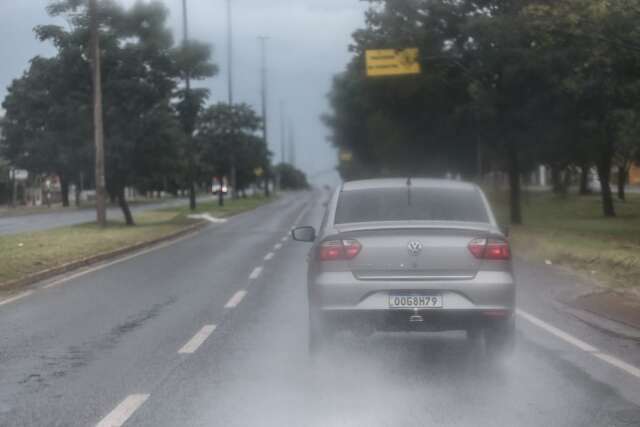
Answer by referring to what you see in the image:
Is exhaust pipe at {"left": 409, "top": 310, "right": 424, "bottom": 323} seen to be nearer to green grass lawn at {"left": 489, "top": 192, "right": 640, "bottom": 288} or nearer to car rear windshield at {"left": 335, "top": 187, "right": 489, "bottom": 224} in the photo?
car rear windshield at {"left": 335, "top": 187, "right": 489, "bottom": 224}

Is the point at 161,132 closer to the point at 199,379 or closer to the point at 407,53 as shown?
the point at 407,53

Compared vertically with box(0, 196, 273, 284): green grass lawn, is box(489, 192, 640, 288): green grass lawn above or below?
below

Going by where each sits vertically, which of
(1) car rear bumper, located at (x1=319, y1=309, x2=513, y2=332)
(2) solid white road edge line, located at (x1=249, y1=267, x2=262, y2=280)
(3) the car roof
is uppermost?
(3) the car roof

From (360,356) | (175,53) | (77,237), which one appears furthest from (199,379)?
(175,53)

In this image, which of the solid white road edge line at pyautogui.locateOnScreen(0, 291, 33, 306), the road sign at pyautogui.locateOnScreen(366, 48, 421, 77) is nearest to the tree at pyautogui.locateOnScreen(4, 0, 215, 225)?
the road sign at pyautogui.locateOnScreen(366, 48, 421, 77)

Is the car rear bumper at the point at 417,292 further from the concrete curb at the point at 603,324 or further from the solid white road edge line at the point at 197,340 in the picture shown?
the concrete curb at the point at 603,324

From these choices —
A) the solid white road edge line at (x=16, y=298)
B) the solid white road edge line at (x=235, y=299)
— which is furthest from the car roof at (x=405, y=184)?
the solid white road edge line at (x=16, y=298)

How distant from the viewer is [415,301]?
27.6ft

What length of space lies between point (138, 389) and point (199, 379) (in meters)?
0.58

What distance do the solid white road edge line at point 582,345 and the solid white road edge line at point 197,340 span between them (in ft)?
12.0

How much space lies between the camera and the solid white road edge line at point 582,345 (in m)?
8.53

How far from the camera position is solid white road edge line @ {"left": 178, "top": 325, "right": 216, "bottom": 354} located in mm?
9625

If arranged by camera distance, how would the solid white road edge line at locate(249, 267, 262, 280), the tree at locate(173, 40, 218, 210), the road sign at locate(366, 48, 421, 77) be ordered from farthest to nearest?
the tree at locate(173, 40, 218, 210) → the road sign at locate(366, 48, 421, 77) → the solid white road edge line at locate(249, 267, 262, 280)

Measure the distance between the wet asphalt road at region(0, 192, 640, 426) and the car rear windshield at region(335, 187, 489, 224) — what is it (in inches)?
49.9
